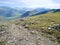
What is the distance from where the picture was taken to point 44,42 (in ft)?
197

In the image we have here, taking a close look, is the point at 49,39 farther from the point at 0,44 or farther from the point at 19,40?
the point at 0,44

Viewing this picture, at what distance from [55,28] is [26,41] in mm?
26890

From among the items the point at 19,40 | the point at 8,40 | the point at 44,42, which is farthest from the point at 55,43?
the point at 8,40

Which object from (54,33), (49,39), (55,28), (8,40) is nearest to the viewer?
(8,40)

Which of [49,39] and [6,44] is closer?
[6,44]

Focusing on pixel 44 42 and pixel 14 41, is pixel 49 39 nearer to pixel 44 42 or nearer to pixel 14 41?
pixel 44 42

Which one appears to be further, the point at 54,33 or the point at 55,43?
the point at 54,33

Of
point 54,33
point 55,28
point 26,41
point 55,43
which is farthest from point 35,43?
point 55,28

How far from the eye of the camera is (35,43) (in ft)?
192

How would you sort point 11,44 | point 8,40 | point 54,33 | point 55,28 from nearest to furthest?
1. point 11,44
2. point 8,40
3. point 54,33
4. point 55,28

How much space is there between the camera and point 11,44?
55625mm

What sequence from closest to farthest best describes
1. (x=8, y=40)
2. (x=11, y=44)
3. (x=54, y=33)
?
(x=11, y=44)
(x=8, y=40)
(x=54, y=33)

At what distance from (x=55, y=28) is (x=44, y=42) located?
24.1 m

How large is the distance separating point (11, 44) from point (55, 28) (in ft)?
111
